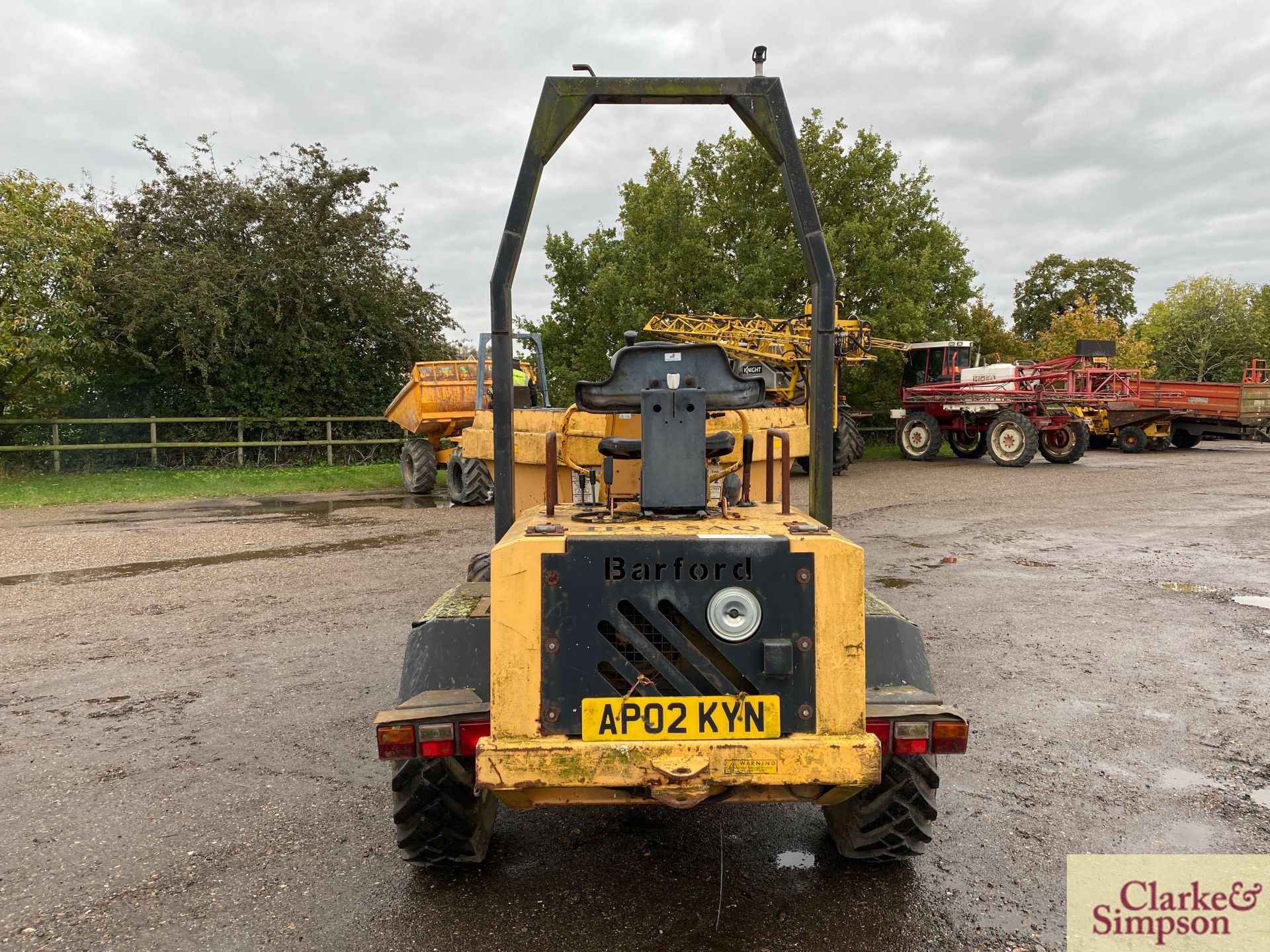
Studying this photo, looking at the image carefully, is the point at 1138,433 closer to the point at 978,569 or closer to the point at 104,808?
the point at 978,569

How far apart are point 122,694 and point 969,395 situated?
65.3ft

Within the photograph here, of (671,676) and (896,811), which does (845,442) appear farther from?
(671,676)

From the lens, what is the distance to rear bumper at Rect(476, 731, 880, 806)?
252 centimetres

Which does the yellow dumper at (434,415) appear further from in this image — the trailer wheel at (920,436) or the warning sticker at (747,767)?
the trailer wheel at (920,436)

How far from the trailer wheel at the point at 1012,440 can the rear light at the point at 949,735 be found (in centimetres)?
1875

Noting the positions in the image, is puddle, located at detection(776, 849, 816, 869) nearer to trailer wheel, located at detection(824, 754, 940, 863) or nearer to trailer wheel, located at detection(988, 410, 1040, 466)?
trailer wheel, located at detection(824, 754, 940, 863)

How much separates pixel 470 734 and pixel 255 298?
2119cm

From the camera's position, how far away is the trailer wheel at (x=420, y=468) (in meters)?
15.9

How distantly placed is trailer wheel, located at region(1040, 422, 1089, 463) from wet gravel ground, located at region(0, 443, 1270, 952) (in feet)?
40.9

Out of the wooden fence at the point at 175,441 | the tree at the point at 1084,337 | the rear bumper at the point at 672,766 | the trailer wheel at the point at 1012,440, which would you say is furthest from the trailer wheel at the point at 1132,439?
the rear bumper at the point at 672,766

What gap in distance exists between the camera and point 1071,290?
61.0 meters

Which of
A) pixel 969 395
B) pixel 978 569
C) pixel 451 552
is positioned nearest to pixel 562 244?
pixel 969 395

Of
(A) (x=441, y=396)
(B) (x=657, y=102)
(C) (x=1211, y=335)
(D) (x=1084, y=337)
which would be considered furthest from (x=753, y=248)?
(C) (x=1211, y=335)

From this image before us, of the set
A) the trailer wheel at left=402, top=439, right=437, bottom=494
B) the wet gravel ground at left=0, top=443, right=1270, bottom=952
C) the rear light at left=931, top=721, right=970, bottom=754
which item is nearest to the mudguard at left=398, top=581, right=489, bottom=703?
the wet gravel ground at left=0, top=443, right=1270, bottom=952
